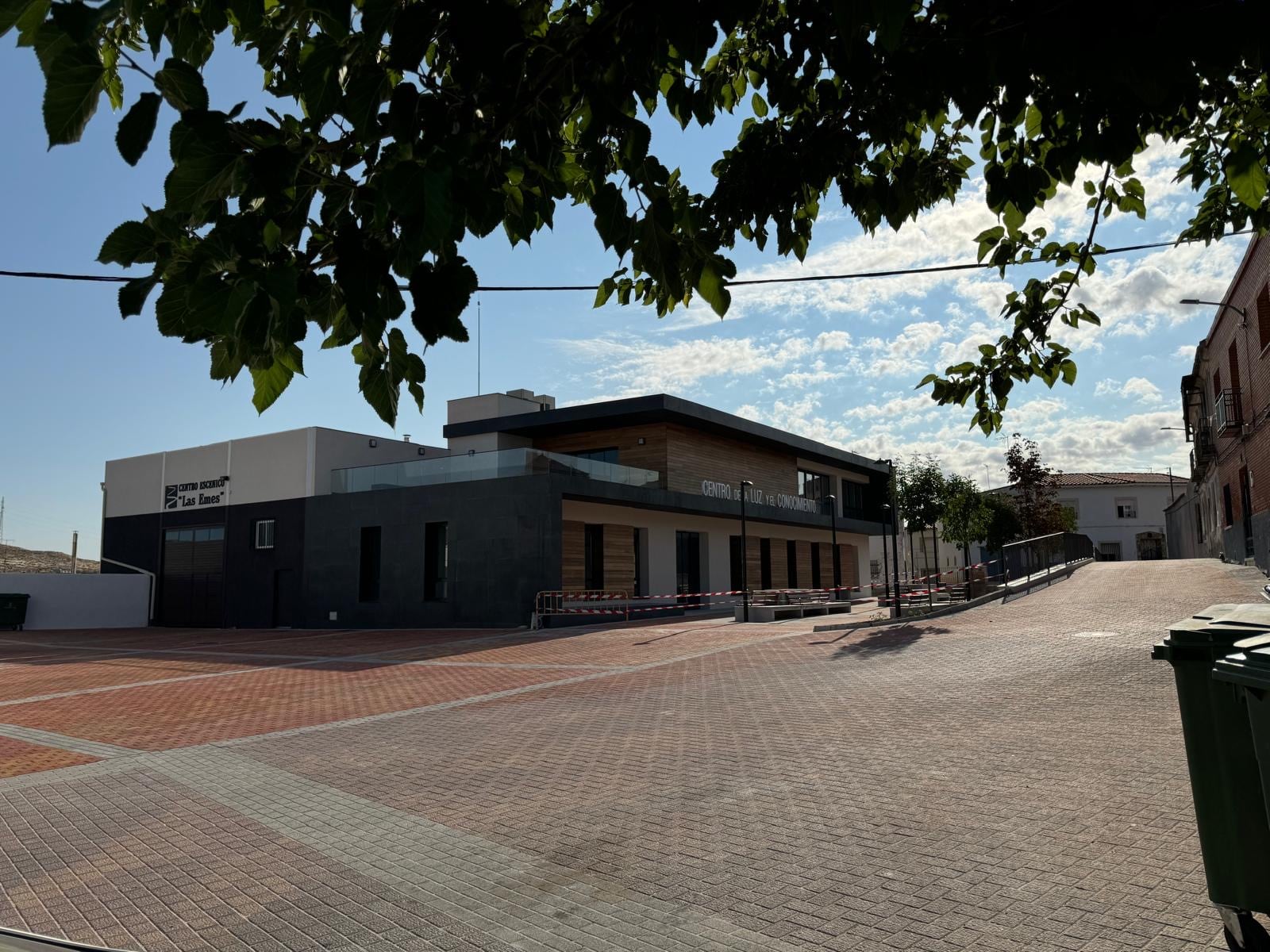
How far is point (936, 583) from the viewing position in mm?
27156

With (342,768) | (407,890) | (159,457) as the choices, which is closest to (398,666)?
(342,768)

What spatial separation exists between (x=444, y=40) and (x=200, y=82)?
1.19m

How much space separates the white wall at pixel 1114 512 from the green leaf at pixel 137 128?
7784 centimetres

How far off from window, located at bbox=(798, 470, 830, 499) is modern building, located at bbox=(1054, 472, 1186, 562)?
118ft

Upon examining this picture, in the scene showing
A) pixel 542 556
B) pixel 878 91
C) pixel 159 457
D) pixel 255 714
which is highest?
pixel 159 457

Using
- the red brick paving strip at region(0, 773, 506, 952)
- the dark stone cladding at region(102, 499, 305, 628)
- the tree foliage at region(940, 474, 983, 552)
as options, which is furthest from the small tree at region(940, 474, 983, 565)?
the red brick paving strip at region(0, 773, 506, 952)

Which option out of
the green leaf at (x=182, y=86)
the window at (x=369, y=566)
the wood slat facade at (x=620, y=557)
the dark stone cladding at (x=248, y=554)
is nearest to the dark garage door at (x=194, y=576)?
the dark stone cladding at (x=248, y=554)

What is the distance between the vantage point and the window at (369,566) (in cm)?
2883

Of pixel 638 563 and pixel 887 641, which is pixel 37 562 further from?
pixel 887 641

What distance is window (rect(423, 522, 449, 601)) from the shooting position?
27.2 meters

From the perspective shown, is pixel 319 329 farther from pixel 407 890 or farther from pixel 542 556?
pixel 542 556

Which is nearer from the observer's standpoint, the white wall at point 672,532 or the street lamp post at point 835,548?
the white wall at point 672,532

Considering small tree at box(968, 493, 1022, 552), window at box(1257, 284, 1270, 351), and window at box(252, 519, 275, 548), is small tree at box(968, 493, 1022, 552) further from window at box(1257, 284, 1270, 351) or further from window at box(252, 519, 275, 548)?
window at box(252, 519, 275, 548)

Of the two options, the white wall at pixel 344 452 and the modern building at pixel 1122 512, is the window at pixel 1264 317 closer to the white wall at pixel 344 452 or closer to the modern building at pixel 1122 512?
the white wall at pixel 344 452
